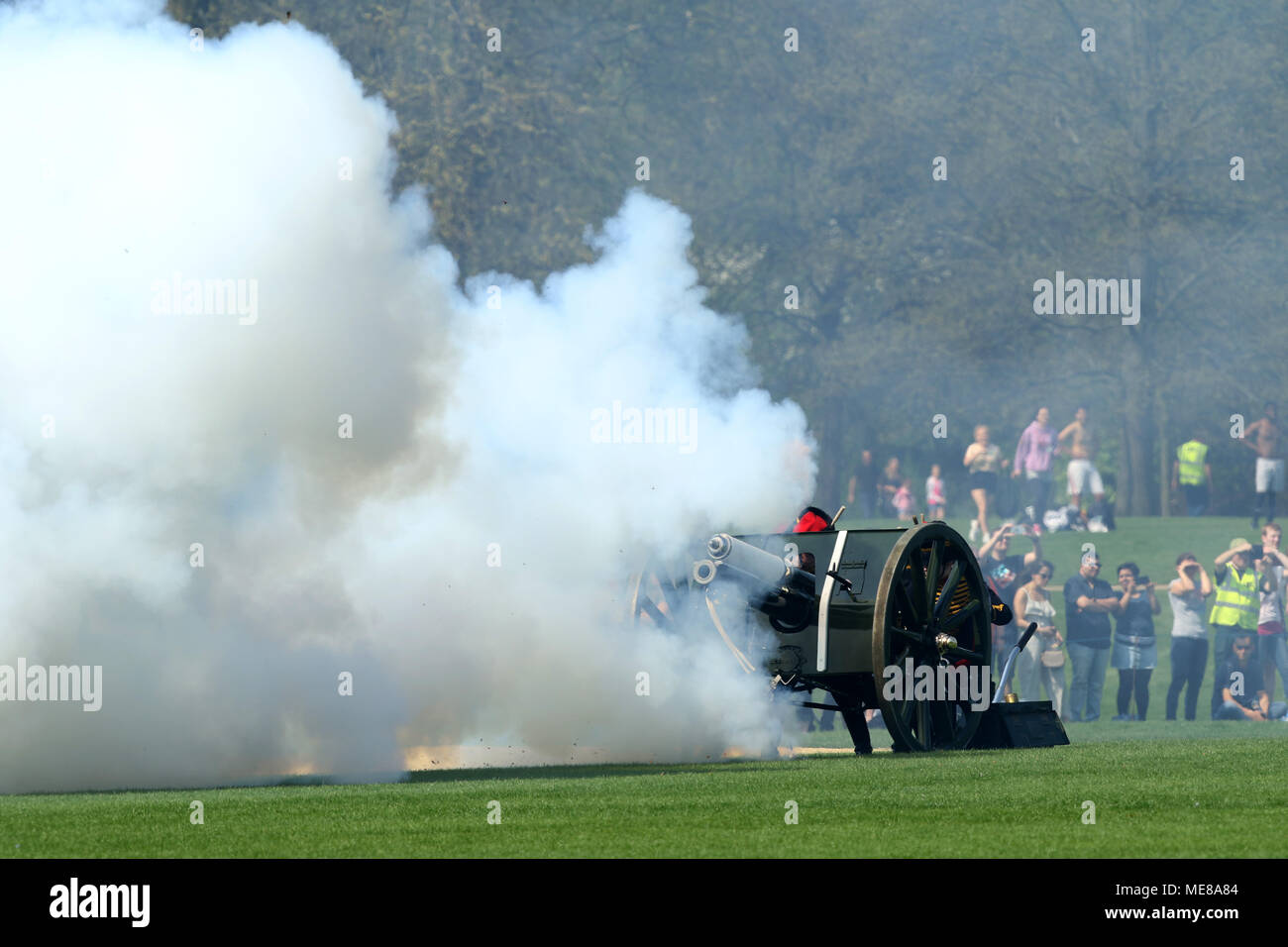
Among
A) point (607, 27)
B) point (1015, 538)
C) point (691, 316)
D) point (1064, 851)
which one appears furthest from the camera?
point (607, 27)

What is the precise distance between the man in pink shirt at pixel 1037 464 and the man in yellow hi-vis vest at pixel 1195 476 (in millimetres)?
3796

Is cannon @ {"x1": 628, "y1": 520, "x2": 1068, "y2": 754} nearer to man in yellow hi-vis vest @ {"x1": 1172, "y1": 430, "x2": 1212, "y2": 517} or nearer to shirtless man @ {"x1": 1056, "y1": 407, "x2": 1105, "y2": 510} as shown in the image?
Result: shirtless man @ {"x1": 1056, "y1": 407, "x2": 1105, "y2": 510}

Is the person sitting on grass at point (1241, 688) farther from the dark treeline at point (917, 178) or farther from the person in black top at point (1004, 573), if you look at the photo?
the dark treeline at point (917, 178)

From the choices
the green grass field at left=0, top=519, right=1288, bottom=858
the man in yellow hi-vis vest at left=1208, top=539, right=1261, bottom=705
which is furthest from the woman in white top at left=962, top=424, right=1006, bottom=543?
the green grass field at left=0, top=519, right=1288, bottom=858

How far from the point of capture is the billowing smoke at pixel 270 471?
15.1 m

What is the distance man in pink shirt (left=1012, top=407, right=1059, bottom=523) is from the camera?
30.3 metres

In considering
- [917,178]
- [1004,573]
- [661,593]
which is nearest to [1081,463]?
[1004,573]

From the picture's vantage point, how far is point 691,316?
20.9 metres

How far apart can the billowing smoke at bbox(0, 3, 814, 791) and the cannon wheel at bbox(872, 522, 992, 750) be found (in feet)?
3.86

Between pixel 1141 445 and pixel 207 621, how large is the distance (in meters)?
24.1

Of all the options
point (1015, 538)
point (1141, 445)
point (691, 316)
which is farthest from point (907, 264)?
point (691, 316)

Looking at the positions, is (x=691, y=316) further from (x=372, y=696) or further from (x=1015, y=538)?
(x=1015, y=538)

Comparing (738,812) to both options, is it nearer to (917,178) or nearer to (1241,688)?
(1241,688)

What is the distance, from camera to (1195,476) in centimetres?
3400
